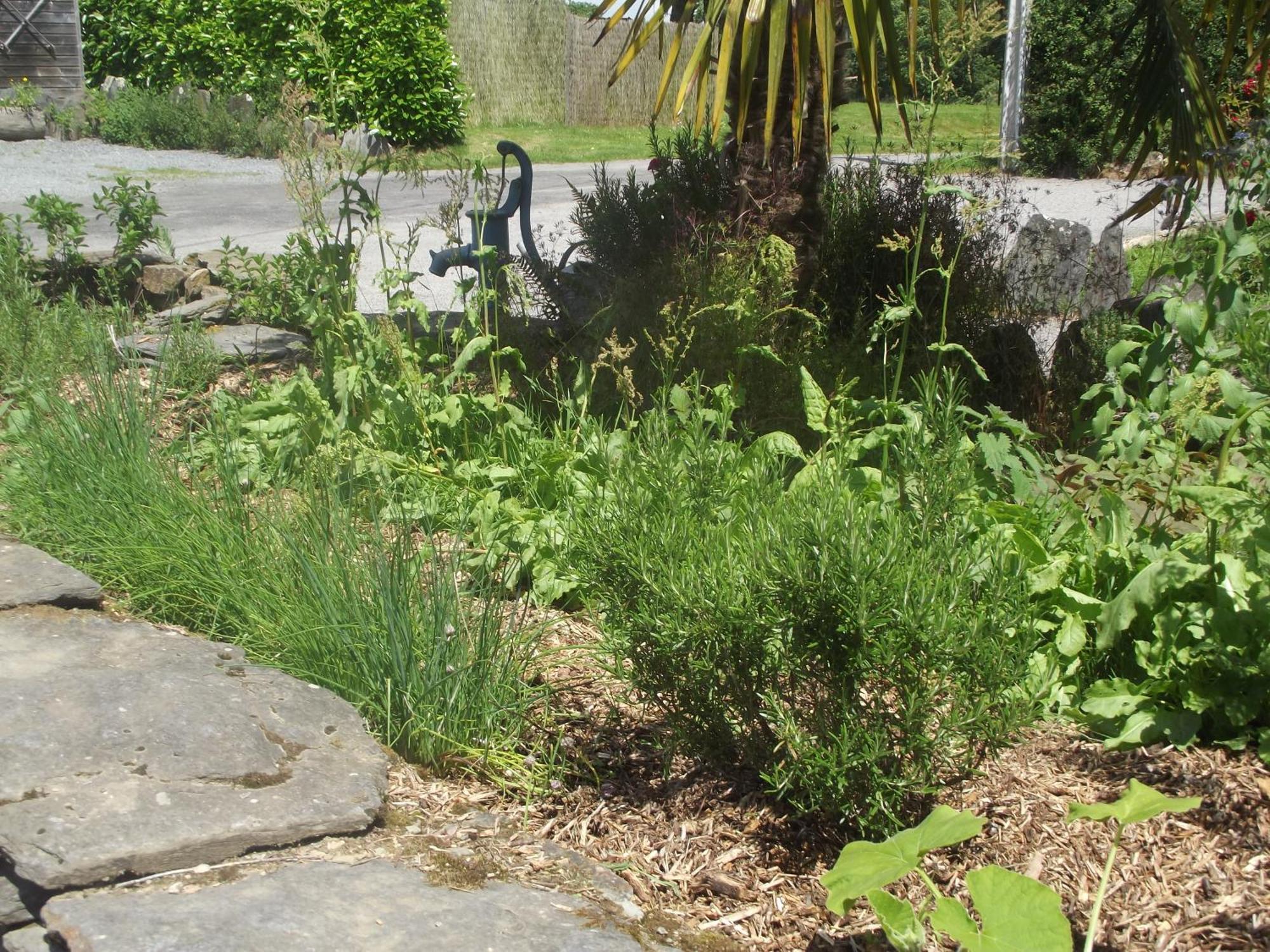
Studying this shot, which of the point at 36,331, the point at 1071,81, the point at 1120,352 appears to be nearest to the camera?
the point at 1120,352

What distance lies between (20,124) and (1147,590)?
61.7 ft

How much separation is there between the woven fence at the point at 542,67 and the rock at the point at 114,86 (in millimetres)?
5636

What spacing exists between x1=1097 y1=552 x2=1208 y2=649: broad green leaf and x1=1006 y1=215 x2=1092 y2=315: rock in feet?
10.8

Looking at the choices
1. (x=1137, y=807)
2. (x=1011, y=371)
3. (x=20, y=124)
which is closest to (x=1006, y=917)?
(x=1137, y=807)

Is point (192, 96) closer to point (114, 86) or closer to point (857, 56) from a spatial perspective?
point (114, 86)

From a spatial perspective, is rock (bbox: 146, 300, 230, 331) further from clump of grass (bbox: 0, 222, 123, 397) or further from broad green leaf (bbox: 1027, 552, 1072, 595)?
broad green leaf (bbox: 1027, 552, 1072, 595)

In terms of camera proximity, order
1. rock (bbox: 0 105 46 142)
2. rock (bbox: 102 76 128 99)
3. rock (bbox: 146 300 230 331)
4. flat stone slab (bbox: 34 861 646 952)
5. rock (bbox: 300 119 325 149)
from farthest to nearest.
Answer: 1. rock (bbox: 102 76 128 99)
2. rock (bbox: 0 105 46 142)
3. rock (bbox: 146 300 230 331)
4. rock (bbox: 300 119 325 149)
5. flat stone slab (bbox: 34 861 646 952)

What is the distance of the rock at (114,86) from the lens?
18984 millimetres

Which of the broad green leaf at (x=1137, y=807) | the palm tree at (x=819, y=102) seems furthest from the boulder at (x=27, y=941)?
the palm tree at (x=819, y=102)

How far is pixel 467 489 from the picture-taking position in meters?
3.84

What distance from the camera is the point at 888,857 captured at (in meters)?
1.88

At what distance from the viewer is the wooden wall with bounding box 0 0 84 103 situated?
1906 cm

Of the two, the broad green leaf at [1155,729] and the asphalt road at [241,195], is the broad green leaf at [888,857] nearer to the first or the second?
the broad green leaf at [1155,729]

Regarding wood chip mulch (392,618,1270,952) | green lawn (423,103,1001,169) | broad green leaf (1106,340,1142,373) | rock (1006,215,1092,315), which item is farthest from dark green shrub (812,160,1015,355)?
green lawn (423,103,1001,169)
